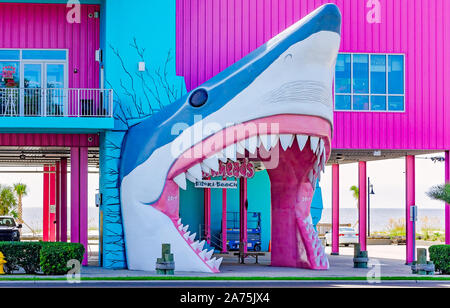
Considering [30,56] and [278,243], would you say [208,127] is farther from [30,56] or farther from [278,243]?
[30,56]

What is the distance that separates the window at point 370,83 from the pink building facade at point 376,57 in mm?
32

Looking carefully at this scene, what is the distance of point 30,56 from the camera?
27047mm

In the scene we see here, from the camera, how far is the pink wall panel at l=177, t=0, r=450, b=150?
27359mm

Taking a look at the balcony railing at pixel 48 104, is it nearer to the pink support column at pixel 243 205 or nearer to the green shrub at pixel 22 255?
the green shrub at pixel 22 255

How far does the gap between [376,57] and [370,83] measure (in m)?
0.86

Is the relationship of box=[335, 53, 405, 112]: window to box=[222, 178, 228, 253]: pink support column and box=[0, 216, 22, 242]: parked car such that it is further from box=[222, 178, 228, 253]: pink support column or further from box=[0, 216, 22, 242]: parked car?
box=[0, 216, 22, 242]: parked car

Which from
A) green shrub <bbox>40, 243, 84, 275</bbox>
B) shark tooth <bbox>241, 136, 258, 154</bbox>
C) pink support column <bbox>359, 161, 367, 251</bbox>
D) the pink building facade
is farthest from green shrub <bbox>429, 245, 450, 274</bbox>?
green shrub <bbox>40, 243, 84, 275</bbox>

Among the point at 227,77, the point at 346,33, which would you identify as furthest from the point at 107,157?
the point at 346,33

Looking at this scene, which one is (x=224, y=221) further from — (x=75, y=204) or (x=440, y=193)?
(x=440, y=193)

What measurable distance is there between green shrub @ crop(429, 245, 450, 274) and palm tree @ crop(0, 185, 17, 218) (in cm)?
3837

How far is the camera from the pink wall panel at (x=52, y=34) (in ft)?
88.7

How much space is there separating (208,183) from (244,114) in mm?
4215

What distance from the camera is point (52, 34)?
27.1 meters

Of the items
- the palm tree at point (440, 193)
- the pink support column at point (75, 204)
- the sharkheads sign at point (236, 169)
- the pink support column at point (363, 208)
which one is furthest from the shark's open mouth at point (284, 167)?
the pink support column at point (363, 208)
